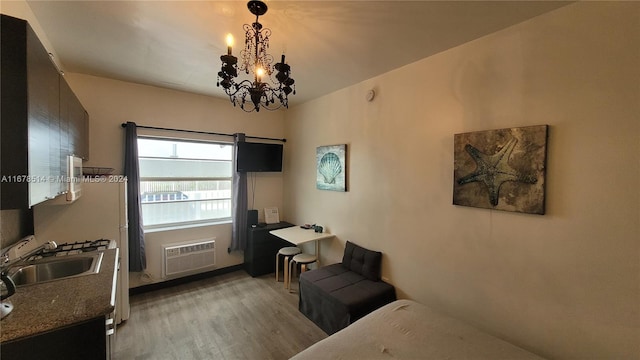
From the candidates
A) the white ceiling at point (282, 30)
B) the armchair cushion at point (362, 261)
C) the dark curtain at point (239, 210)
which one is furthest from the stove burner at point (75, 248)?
the armchair cushion at point (362, 261)

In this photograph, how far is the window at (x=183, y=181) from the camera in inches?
140

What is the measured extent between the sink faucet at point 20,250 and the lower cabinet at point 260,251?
223 centimetres

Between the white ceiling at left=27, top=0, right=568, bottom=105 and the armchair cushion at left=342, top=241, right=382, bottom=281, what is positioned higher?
the white ceiling at left=27, top=0, right=568, bottom=105

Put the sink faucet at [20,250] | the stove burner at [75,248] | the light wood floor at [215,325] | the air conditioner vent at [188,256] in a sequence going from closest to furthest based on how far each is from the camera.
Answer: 1. the sink faucet at [20,250]
2. the stove burner at [75,248]
3. the light wood floor at [215,325]
4. the air conditioner vent at [188,256]

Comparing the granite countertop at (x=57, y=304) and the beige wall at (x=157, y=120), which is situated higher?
the beige wall at (x=157, y=120)

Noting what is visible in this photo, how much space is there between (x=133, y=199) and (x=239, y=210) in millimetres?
1406

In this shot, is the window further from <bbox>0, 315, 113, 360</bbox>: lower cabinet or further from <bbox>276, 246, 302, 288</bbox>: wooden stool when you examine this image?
<bbox>0, 315, 113, 360</bbox>: lower cabinet

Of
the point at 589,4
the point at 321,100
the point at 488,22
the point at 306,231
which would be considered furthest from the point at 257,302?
the point at 589,4

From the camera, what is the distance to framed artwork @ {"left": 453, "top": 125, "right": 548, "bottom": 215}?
1813mm

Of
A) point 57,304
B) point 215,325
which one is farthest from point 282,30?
point 215,325

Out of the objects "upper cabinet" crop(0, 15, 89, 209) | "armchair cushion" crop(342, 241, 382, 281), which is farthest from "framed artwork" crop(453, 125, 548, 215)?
"upper cabinet" crop(0, 15, 89, 209)

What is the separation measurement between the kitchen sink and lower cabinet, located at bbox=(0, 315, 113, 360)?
1.85 feet

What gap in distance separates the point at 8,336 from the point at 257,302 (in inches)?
92.3

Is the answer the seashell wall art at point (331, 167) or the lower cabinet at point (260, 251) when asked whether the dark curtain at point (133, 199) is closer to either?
the lower cabinet at point (260, 251)
